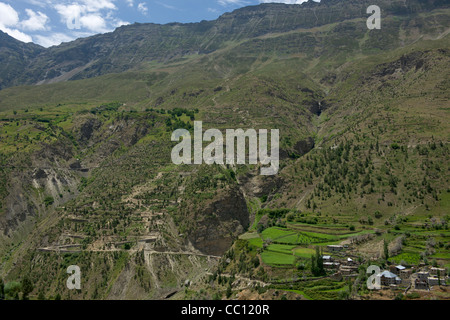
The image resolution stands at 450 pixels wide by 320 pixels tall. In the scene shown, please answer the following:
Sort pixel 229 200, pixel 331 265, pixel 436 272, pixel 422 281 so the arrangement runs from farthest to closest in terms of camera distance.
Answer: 1. pixel 229 200
2. pixel 331 265
3. pixel 436 272
4. pixel 422 281

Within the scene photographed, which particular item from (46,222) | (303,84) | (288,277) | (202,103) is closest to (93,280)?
(46,222)

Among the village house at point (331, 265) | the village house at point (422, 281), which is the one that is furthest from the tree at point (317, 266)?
the village house at point (422, 281)

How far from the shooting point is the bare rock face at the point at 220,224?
297 feet

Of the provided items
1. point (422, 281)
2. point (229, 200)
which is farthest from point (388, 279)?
point (229, 200)

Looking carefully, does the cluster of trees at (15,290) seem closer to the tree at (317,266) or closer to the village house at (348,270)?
the tree at (317,266)

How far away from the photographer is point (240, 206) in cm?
10088

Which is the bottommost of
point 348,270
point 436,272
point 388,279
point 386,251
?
point 348,270

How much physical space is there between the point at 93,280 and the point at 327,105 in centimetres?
12833

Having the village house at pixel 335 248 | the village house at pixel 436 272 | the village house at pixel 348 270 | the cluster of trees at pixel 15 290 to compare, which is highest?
the village house at pixel 335 248

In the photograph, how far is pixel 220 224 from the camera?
93312 mm

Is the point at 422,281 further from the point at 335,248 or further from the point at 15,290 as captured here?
the point at 15,290

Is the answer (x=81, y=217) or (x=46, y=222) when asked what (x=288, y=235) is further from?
(x=46, y=222)

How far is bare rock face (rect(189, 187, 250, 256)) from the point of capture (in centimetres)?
9044
